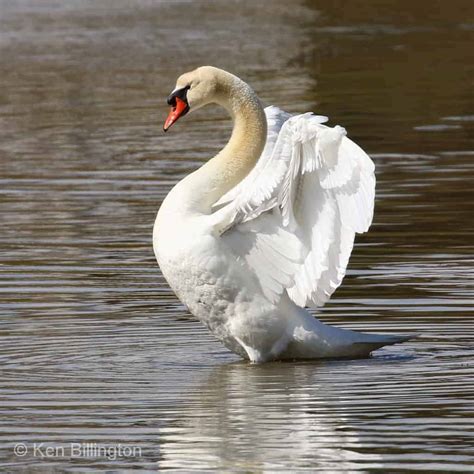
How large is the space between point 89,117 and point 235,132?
11.4m

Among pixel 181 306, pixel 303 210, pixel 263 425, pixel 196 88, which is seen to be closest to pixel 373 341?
pixel 303 210

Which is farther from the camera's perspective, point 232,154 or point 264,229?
point 232,154

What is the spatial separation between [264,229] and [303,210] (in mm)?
267

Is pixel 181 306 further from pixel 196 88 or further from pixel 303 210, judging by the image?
pixel 303 210

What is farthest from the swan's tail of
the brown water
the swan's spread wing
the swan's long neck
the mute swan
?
the swan's long neck

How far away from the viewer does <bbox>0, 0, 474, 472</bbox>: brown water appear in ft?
25.0

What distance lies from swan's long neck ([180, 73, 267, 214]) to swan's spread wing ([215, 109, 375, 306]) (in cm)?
12

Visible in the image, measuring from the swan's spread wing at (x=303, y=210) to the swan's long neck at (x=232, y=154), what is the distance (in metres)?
0.12

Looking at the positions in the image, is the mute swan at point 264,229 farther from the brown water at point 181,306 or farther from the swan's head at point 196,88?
the brown water at point 181,306

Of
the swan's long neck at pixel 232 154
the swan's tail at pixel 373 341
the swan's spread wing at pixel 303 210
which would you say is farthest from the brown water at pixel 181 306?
the swan's long neck at pixel 232 154

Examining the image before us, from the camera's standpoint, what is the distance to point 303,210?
9.21 metres

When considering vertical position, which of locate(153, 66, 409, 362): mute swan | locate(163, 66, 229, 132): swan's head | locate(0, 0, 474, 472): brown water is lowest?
locate(0, 0, 474, 472): brown water

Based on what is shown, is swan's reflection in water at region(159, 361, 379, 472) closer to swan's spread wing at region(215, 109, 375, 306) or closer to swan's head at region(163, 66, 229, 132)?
swan's spread wing at region(215, 109, 375, 306)

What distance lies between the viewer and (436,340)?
9.65 m
